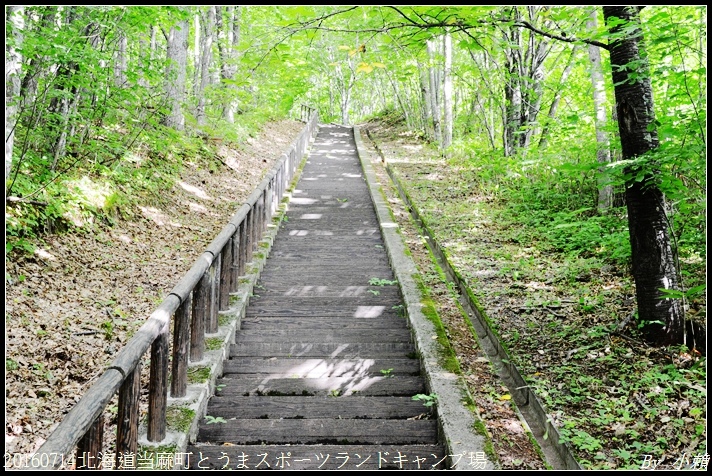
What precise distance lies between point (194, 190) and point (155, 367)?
8447mm

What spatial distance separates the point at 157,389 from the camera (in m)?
3.48

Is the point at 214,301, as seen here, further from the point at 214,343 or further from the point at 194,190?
the point at 194,190

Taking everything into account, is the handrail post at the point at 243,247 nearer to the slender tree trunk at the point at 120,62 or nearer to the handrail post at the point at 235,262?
the handrail post at the point at 235,262

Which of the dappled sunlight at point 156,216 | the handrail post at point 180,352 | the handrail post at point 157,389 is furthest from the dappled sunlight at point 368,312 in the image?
the dappled sunlight at point 156,216

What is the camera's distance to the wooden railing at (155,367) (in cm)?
227

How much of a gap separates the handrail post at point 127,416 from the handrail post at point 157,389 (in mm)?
381

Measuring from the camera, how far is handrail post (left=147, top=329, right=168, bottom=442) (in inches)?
136

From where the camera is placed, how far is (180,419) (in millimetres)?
3775

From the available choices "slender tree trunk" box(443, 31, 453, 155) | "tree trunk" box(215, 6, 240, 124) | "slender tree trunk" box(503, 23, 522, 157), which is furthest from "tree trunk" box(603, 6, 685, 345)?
"slender tree trunk" box(443, 31, 453, 155)

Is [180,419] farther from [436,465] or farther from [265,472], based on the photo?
[436,465]

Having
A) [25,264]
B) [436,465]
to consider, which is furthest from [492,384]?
[25,264]

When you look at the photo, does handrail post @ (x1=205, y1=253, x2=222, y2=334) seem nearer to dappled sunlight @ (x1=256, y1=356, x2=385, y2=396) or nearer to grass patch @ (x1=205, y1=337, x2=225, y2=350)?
grass patch @ (x1=205, y1=337, x2=225, y2=350)

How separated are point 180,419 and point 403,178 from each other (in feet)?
41.5

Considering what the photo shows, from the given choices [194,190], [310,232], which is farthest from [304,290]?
[194,190]
